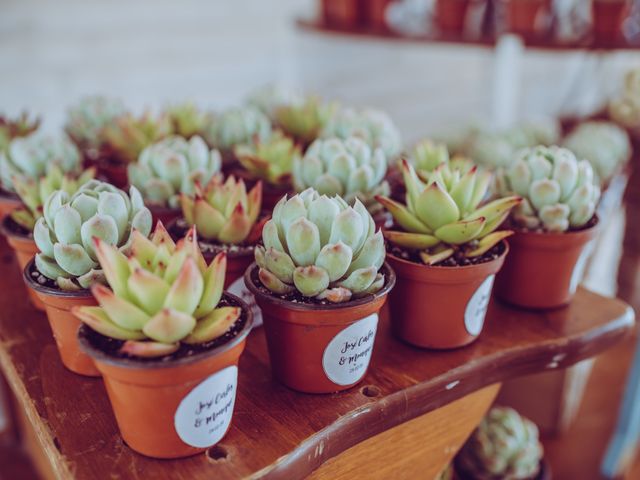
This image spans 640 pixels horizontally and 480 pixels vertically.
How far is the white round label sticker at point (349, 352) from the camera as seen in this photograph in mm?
805

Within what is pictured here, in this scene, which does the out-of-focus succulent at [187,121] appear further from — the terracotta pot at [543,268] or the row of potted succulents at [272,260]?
the terracotta pot at [543,268]

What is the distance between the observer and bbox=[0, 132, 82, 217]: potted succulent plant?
45.4 inches

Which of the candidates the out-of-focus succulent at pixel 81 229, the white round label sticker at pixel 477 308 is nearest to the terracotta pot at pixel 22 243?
the out-of-focus succulent at pixel 81 229

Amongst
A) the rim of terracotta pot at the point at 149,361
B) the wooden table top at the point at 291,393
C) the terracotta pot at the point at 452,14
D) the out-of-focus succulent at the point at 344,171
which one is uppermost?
the terracotta pot at the point at 452,14

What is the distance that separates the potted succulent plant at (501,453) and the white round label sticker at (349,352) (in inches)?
25.7

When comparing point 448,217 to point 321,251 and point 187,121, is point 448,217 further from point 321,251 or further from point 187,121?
point 187,121

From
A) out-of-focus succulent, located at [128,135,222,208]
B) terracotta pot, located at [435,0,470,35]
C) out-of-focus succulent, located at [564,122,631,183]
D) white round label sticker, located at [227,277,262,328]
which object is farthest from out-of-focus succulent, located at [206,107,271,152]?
terracotta pot, located at [435,0,470,35]

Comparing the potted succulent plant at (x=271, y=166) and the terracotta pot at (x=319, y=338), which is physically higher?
the potted succulent plant at (x=271, y=166)

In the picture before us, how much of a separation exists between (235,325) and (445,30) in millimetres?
1982

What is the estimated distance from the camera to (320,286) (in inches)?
30.5

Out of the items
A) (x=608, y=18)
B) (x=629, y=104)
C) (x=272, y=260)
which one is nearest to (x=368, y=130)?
(x=272, y=260)

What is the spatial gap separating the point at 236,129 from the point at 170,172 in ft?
1.08

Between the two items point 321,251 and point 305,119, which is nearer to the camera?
point 321,251

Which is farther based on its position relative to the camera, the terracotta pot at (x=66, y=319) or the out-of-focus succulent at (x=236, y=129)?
the out-of-focus succulent at (x=236, y=129)
